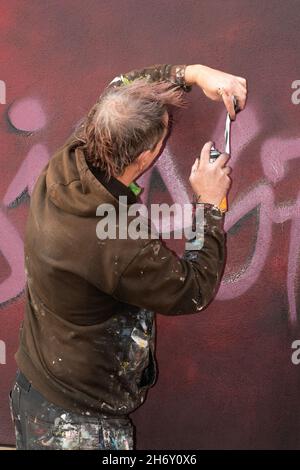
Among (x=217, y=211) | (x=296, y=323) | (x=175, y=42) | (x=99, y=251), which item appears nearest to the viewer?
(x=99, y=251)

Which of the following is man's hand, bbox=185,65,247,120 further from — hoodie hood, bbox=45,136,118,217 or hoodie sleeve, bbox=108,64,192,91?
hoodie hood, bbox=45,136,118,217

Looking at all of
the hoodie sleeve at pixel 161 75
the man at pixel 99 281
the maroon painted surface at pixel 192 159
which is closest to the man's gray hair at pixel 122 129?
the man at pixel 99 281

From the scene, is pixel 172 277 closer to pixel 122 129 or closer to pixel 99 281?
pixel 99 281

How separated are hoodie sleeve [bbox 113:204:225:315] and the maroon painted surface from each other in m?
0.69

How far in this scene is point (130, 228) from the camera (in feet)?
4.55

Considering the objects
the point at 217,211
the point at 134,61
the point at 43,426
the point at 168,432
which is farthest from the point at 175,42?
the point at 168,432

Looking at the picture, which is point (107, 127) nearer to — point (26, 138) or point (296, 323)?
point (26, 138)

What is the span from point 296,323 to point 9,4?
70.5 inches

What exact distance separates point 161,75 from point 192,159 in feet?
1.36

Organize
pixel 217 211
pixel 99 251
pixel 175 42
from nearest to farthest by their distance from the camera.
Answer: pixel 99 251
pixel 217 211
pixel 175 42

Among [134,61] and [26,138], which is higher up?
[134,61]

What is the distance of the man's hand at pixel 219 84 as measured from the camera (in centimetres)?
179

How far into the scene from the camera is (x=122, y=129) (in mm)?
1419

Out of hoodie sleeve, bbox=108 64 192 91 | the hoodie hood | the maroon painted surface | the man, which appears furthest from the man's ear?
the maroon painted surface
